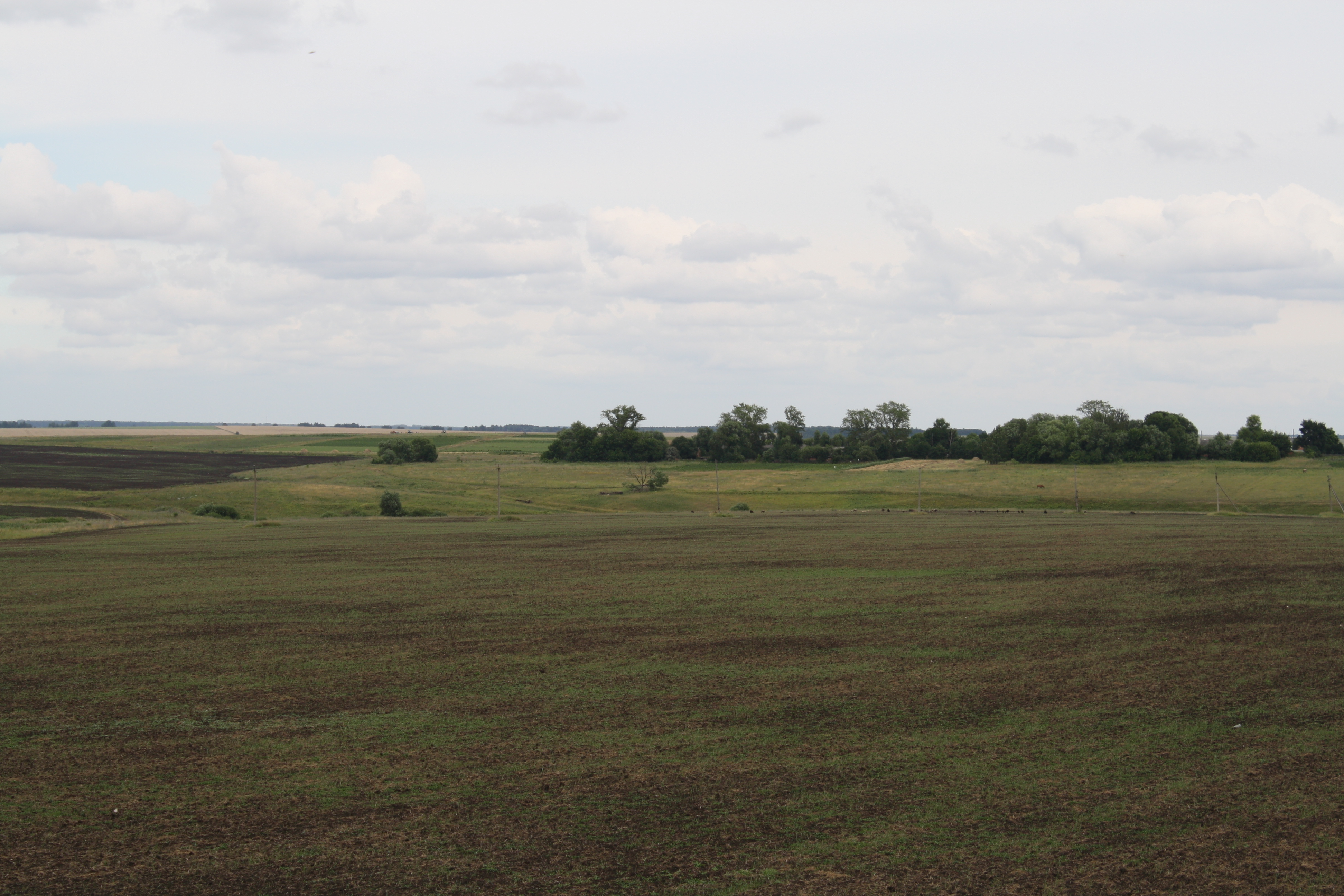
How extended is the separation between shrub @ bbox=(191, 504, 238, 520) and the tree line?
9639 cm

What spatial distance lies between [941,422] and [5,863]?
182084mm

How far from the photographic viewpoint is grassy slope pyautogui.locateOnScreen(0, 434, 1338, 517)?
8919cm

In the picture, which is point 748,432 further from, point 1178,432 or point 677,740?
point 677,740

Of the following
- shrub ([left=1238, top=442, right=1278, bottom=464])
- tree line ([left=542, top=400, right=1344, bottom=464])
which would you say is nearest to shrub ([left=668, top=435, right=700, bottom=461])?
tree line ([left=542, top=400, right=1344, bottom=464])

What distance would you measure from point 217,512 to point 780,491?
189ft

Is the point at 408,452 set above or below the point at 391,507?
above

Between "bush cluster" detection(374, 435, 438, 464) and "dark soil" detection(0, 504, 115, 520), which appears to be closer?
"dark soil" detection(0, 504, 115, 520)

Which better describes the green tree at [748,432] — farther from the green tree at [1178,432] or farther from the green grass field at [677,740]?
the green grass field at [677,740]

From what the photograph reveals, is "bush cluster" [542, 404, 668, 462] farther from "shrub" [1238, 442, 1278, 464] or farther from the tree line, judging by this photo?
"shrub" [1238, 442, 1278, 464]

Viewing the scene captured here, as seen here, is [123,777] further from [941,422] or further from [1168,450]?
[941,422]

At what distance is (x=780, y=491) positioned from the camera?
116 metres

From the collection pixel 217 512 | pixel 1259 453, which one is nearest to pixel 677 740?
pixel 217 512

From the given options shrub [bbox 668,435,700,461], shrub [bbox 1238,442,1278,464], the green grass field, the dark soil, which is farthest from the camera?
shrub [bbox 668,435,700,461]

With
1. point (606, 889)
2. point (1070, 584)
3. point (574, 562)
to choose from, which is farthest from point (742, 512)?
point (606, 889)
